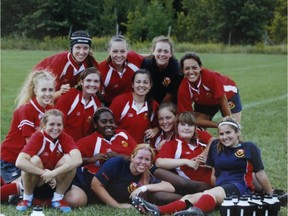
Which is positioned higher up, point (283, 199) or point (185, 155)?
point (185, 155)

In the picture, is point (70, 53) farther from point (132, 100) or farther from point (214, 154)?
point (214, 154)

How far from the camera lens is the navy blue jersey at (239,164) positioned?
5262 millimetres

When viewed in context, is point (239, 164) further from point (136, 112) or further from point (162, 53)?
point (162, 53)

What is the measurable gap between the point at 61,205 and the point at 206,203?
121 cm

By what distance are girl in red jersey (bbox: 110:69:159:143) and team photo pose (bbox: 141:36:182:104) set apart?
28 cm

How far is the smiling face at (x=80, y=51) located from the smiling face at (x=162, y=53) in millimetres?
665

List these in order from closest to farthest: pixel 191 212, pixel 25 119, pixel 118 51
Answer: pixel 191 212
pixel 25 119
pixel 118 51

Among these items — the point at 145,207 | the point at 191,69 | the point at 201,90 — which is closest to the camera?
the point at 145,207

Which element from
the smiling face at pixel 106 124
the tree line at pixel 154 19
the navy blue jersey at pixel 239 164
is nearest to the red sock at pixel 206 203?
the navy blue jersey at pixel 239 164

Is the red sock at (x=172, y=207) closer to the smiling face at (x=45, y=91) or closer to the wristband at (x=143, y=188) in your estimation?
the wristband at (x=143, y=188)

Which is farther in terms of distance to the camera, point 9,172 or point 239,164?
point 9,172

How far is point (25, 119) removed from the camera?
5531 mm

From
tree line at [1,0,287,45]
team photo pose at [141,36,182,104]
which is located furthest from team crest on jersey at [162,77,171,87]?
tree line at [1,0,287,45]

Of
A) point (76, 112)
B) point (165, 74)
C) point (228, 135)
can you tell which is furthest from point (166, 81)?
point (228, 135)
